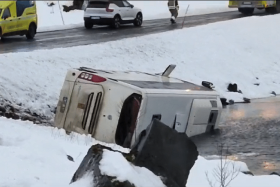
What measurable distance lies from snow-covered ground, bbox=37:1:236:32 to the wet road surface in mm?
18565

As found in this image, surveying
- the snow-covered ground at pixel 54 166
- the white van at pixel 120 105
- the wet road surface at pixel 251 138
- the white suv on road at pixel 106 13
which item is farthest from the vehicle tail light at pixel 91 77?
the white suv on road at pixel 106 13

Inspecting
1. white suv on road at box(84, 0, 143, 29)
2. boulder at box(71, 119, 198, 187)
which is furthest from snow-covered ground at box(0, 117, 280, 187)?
white suv on road at box(84, 0, 143, 29)

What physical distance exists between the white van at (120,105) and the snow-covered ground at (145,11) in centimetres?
2253

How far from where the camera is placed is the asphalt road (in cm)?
2042

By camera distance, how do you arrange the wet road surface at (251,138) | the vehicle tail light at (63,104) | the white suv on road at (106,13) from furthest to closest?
the white suv on road at (106,13)
the vehicle tail light at (63,104)
the wet road surface at (251,138)

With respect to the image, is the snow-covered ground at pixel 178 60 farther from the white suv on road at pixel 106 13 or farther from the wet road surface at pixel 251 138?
the white suv on road at pixel 106 13

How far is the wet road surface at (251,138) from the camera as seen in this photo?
1054cm

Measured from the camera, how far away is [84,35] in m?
24.3

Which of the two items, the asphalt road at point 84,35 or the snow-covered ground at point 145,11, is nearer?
the asphalt road at point 84,35

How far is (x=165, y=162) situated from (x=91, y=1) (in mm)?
22485

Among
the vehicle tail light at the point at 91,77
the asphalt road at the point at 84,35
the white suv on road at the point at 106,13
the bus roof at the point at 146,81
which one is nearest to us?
the vehicle tail light at the point at 91,77

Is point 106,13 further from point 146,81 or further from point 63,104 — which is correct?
point 63,104

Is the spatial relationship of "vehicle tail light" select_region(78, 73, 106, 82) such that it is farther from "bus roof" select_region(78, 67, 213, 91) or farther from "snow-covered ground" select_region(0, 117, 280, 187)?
"snow-covered ground" select_region(0, 117, 280, 187)

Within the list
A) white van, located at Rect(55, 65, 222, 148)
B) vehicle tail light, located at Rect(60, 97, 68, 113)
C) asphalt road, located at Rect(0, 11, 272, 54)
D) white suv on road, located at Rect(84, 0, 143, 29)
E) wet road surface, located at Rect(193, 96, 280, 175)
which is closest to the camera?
white van, located at Rect(55, 65, 222, 148)
